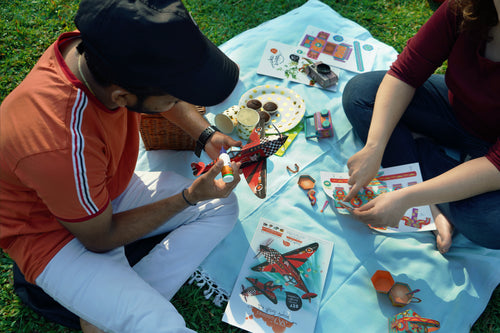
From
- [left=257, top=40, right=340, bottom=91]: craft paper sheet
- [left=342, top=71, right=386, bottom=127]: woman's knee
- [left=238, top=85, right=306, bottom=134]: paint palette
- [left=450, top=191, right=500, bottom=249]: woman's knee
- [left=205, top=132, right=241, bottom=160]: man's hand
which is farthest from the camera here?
[left=257, top=40, right=340, bottom=91]: craft paper sheet

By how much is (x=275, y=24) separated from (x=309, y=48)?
15.5 inches

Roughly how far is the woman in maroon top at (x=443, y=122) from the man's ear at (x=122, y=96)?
1218 mm

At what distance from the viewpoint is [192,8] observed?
3293 millimetres

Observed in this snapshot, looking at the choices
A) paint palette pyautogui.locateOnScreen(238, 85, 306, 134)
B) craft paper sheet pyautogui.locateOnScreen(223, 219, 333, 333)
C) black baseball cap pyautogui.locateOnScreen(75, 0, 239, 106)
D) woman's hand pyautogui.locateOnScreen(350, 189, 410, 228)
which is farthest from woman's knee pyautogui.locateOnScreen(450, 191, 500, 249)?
black baseball cap pyautogui.locateOnScreen(75, 0, 239, 106)

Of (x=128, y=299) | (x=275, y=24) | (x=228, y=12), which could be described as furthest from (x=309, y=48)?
(x=128, y=299)

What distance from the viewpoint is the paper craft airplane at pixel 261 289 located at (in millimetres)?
1887

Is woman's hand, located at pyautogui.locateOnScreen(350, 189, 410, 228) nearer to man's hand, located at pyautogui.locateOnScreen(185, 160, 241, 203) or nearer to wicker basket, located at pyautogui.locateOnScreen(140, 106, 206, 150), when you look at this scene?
man's hand, located at pyautogui.locateOnScreen(185, 160, 241, 203)

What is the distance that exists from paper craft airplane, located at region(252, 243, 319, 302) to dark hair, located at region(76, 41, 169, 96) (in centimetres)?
110

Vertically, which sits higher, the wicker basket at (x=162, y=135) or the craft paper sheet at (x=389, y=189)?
the wicker basket at (x=162, y=135)

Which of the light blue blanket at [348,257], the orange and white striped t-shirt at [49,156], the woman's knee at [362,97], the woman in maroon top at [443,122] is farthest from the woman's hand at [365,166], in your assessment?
the orange and white striped t-shirt at [49,156]

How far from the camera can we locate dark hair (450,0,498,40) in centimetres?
165

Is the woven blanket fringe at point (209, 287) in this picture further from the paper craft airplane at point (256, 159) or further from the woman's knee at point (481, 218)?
the woman's knee at point (481, 218)

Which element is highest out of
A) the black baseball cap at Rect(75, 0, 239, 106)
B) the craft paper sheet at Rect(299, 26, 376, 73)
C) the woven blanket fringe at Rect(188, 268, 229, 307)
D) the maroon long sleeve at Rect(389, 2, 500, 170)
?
the black baseball cap at Rect(75, 0, 239, 106)

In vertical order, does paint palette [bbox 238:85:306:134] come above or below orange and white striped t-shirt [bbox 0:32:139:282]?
below
